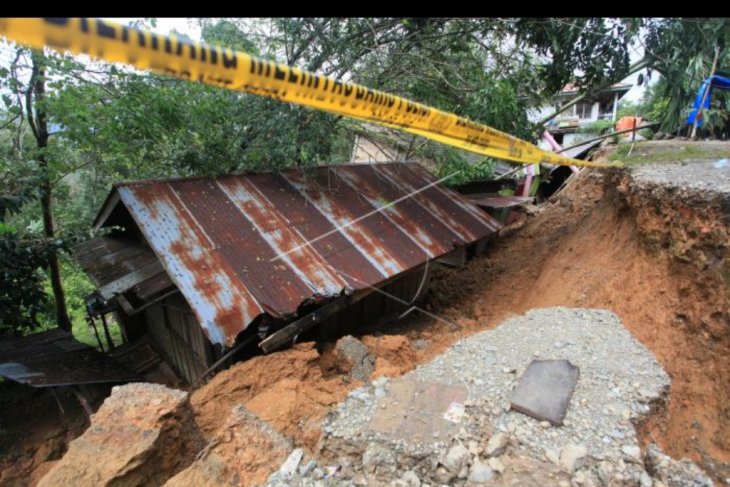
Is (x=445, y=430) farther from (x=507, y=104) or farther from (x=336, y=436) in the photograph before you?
(x=507, y=104)

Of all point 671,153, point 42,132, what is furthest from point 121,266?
point 671,153

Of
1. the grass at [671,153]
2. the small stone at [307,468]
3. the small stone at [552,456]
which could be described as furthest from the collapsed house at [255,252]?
the grass at [671,153]

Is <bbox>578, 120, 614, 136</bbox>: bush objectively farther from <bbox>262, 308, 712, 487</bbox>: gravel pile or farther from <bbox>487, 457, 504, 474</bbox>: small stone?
<bbox>487, 457, 504, 474</bbox>: small stone

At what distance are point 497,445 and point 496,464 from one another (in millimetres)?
134

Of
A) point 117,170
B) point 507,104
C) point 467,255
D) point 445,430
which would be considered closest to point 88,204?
point 117,170

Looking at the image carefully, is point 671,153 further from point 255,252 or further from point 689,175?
point 255,252

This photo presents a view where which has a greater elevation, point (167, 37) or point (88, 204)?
point (88, 204)

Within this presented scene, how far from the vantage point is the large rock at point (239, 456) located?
2523 mm

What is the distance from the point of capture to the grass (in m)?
6.23

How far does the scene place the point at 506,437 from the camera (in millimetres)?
2668

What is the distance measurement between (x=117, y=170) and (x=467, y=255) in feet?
33.3
